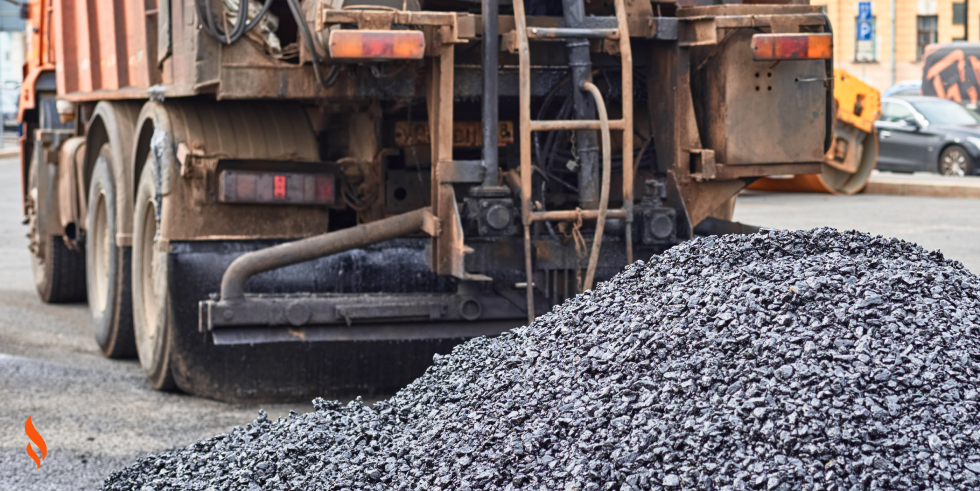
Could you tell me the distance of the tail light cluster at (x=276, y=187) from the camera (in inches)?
199

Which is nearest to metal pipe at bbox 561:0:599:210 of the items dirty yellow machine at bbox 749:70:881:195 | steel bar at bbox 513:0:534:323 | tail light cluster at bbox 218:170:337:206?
steel bar at bbox 513:0:534:323

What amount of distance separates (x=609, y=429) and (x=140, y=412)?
280 cm

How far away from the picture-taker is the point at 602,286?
12.9 feet

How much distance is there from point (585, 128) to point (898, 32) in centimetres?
3567

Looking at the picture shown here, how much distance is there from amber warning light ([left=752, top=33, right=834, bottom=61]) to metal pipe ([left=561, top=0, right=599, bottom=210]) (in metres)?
0.66

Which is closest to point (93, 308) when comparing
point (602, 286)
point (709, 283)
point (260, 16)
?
point (260, 16)

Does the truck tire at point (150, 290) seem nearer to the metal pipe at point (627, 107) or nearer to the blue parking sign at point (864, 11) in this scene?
the metal pipe at point (627, 107)

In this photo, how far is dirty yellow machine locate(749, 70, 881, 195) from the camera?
48.2ft

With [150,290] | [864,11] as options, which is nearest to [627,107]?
[150,290]

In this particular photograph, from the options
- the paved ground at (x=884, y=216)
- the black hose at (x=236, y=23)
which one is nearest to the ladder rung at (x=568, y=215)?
the black hose at (x=236, y=23)

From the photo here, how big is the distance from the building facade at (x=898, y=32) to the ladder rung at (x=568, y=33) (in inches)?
1331

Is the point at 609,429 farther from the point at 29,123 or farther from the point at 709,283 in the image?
the point at 29,123

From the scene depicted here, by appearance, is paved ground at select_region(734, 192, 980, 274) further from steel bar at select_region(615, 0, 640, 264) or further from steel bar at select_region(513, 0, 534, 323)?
steel bar at select_region(513, 0, 534, 323)

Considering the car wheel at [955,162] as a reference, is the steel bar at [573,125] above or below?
above
